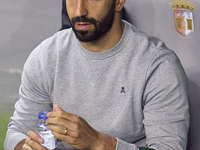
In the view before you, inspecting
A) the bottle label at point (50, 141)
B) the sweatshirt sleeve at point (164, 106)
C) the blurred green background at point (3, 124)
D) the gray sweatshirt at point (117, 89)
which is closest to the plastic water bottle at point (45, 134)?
the bottle label at point (50, 141)

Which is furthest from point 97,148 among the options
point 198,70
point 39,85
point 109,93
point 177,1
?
point 177,1

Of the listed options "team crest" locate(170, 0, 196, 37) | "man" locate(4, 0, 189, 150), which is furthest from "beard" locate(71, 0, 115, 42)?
"team crest" locate(170, 0, 196, 37)

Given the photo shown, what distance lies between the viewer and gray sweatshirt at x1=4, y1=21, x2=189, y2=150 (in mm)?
1365

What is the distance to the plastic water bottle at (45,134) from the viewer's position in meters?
1.17

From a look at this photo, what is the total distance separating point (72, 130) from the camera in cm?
117

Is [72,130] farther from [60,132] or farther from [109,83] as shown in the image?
[109,83]

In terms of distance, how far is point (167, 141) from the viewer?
1.33 meters

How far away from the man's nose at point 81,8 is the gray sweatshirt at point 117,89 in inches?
6.6

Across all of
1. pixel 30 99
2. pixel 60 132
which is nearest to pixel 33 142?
pixel 60 132

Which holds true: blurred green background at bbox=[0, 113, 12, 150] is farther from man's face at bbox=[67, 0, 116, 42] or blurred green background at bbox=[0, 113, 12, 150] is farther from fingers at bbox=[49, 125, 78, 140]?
fingers at bbox=[49, 125, 78, 140]

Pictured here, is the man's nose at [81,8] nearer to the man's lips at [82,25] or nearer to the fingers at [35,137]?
the man's lips at [82,25]

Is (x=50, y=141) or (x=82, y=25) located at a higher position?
(x=82, y=25)

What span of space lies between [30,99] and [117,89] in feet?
1.24

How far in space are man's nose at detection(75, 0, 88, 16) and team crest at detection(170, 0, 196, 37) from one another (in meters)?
0.58
